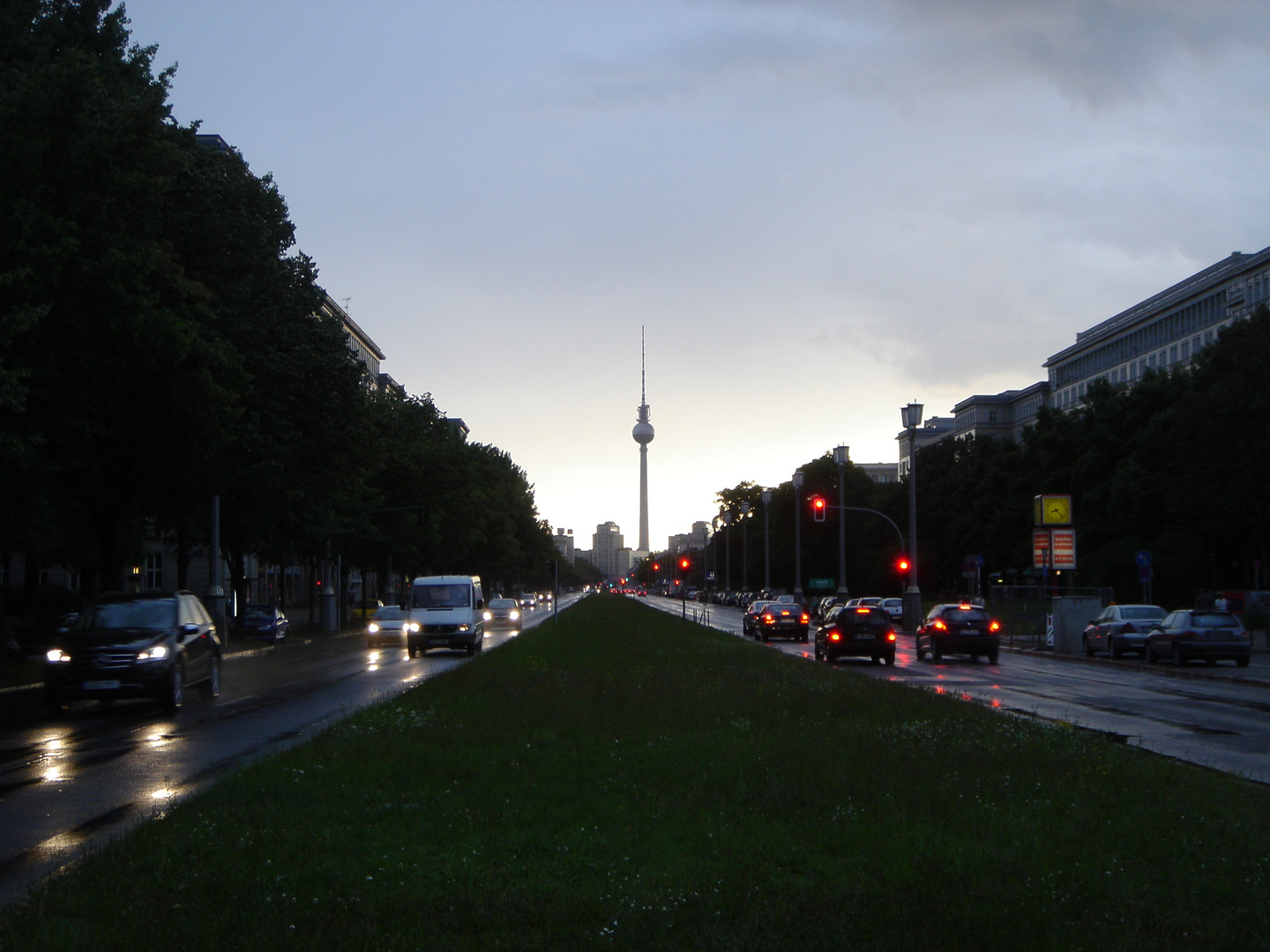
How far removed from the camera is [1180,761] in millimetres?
12008

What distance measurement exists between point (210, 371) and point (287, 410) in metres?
6.04

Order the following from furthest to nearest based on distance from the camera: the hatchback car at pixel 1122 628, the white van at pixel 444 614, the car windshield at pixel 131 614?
the white van at pixel 444 614 < the hatchback car at pixel 1122 628 < the car windshield at pixel 131 614

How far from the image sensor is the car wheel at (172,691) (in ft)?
61.5

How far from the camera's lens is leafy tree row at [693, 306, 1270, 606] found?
2311 inches

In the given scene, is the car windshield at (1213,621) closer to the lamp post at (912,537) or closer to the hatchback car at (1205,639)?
the hatchback car at (1205,639)

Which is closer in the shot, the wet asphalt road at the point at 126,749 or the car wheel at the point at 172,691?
the wet asphalt road at the point at 126,749

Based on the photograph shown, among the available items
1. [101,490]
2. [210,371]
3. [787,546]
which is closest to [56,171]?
[210,371]

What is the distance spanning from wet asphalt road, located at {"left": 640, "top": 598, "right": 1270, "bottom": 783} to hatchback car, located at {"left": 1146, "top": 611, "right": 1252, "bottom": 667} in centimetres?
36

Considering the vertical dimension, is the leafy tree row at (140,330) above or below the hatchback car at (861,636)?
above

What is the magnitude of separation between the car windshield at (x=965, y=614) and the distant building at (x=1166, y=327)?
170ft

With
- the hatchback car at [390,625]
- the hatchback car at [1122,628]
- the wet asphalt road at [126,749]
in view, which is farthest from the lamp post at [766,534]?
the wet asphalt road at [126,749]

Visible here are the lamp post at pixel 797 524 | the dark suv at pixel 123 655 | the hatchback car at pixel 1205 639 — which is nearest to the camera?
the dark suv at pixel 123 655

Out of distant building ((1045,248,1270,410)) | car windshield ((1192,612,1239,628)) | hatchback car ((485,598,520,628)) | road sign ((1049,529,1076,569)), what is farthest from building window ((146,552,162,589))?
car windshield ((1192,612,1239,628))

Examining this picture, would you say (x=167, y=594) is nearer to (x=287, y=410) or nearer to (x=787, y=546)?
(x=287, y=410)
